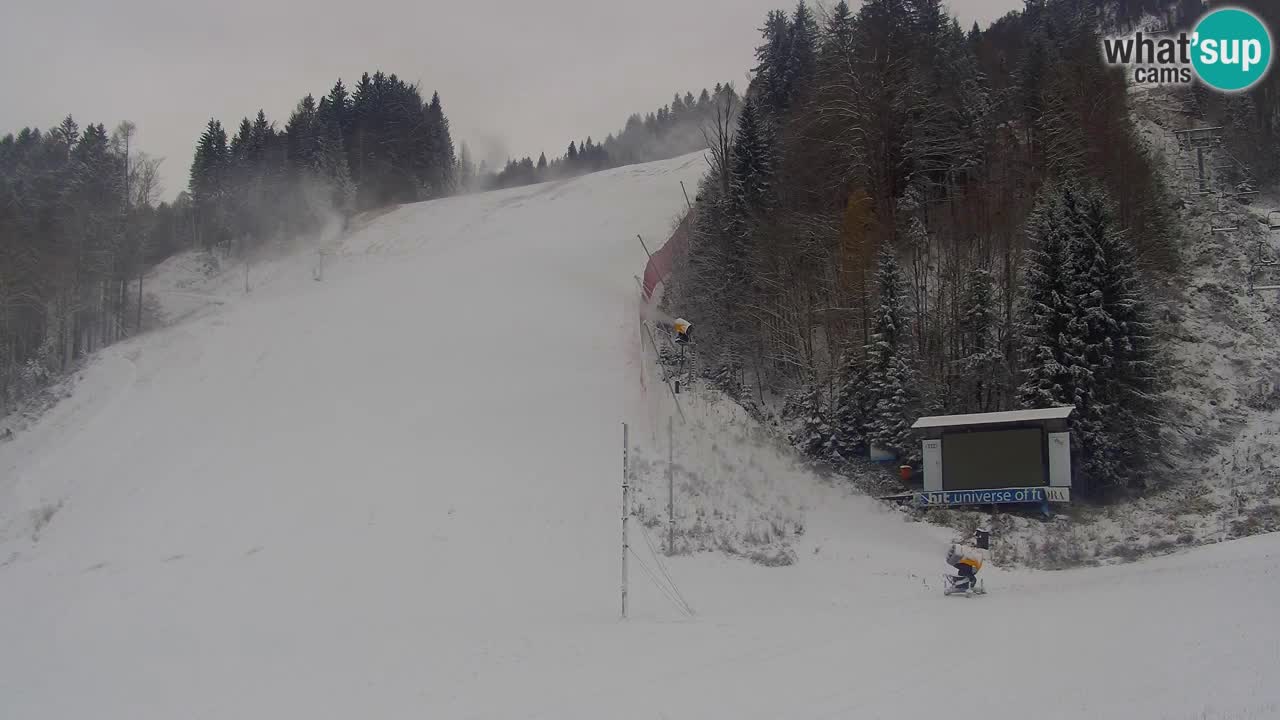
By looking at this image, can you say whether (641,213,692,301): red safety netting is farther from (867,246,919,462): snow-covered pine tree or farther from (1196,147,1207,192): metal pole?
(1196,147,1207,192): metal pole

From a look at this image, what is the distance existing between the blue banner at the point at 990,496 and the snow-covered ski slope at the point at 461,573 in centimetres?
160

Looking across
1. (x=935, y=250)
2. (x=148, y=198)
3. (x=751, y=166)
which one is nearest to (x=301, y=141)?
(x=148, y=198)

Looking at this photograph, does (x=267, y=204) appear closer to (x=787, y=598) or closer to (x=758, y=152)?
(x=758, y=152)

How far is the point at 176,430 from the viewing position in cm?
2625

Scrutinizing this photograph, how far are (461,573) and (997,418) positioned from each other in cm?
1560

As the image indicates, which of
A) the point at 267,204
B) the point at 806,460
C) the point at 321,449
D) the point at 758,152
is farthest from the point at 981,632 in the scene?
the point at 267,204

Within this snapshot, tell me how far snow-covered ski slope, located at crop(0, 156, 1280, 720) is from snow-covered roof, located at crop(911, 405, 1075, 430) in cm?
322

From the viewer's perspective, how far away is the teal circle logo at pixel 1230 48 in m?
35.2

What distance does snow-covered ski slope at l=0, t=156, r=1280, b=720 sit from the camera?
10.3 meters

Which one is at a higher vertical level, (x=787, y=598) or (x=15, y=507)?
(x=15, y=507)

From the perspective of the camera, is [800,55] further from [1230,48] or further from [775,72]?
[1230,48]

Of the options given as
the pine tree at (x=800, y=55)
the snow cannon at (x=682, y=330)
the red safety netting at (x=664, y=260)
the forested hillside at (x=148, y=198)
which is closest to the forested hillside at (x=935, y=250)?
the red safety netting at (x=664, y=260)

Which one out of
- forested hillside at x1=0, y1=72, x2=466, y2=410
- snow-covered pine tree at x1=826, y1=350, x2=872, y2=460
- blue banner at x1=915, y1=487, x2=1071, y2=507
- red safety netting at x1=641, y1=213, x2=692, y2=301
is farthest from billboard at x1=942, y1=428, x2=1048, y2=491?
forested hillside at x1=0, y1=72, x2=466, y2=410

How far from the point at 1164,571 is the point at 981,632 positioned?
758 centimetres
